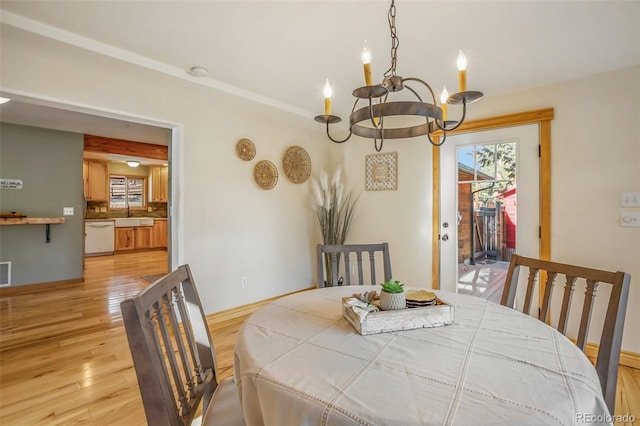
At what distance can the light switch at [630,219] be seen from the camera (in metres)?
2.28

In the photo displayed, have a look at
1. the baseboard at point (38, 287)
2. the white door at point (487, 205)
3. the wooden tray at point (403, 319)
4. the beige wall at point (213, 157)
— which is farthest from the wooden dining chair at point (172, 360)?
the baseboard at point (38, 287)

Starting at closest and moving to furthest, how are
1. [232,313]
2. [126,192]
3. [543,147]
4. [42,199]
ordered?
1. [543,147]
2. [232,313]
3. [42,199]
4. [126,192]

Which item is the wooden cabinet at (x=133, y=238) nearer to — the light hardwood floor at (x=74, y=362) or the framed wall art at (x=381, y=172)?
the light hardwood floor at (x=74, y=362)

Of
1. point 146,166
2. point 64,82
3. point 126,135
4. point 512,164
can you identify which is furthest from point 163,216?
point 512,164

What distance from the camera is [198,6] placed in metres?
1.68

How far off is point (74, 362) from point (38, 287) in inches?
112

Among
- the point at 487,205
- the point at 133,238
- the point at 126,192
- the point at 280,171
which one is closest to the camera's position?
the point at 487,205

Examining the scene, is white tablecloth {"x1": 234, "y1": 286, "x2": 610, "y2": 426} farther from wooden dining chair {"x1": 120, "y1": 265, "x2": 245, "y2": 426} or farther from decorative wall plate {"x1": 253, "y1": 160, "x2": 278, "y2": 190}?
decorative wall plate {"x1": 253, "y1": 160, "x2": 278, "y2": 190}

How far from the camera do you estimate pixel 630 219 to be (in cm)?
231

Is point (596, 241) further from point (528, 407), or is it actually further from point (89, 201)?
point (89, 201)

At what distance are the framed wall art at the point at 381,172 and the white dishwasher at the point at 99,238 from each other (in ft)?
20.5

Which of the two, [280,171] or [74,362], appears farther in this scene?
[280,171]

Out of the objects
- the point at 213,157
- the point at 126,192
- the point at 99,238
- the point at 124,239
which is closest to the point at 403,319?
the point at 213,157

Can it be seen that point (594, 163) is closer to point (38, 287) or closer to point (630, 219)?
point (630, 219)
